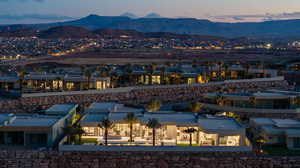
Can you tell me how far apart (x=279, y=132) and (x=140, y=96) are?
56.4 feet

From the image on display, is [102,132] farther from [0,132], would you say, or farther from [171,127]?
[0,132]

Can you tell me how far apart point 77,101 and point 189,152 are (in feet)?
54.0

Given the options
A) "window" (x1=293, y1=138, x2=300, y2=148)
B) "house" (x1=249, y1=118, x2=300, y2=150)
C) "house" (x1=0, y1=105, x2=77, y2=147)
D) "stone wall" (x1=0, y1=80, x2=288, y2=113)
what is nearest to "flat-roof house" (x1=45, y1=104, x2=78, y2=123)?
"house" (x1=0, y1=105, x2=77, y2=147)

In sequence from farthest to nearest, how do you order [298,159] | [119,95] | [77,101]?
1. [119,95]
2. [77,101]
3. [298,159]

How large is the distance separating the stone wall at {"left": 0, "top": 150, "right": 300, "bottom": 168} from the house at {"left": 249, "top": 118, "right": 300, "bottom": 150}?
8.90ft

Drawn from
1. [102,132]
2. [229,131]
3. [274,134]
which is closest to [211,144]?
[229,131]

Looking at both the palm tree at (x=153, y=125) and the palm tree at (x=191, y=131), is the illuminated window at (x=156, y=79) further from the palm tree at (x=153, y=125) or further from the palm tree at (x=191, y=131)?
the palm tree at (x=153, y=125)

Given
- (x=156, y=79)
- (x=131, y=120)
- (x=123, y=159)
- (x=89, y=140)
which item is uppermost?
(x=131, y=120)

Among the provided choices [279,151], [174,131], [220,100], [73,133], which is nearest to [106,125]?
[73,133]

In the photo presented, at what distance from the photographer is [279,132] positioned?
21.7 metres

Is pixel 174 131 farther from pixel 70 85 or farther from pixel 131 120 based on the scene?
pixel 70 85

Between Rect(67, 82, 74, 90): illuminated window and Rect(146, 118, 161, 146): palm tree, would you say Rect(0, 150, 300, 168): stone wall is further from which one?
Rect(67, 82, 74, 90): illuminated window

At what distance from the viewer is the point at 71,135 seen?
69.6ft

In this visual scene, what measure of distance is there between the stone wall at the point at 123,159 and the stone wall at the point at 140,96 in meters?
11.8
